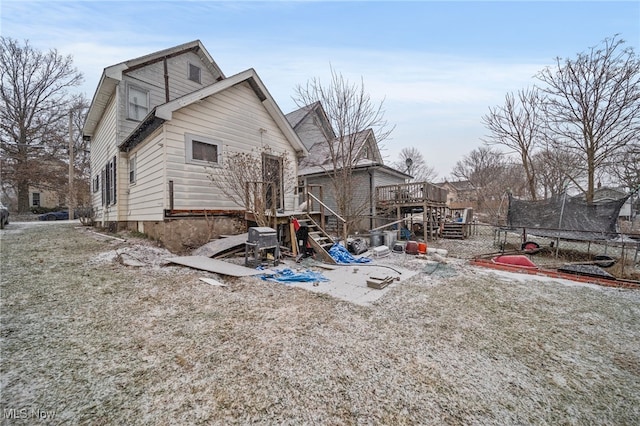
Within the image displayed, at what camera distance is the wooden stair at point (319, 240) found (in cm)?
624

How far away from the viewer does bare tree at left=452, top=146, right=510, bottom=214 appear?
2739 centimetres

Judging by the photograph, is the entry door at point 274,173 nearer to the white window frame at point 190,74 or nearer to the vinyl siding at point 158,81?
the vinyl siding at point 158,81

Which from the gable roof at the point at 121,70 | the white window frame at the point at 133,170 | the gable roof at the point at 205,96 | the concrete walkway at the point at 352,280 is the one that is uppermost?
the gable roof at the point at 121,70

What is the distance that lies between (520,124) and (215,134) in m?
14.1

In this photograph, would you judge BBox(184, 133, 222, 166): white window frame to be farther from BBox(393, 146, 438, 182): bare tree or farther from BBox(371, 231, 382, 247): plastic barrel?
BBox(393, 146, 438, 182): bare tree

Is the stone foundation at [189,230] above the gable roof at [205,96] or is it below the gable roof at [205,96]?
below

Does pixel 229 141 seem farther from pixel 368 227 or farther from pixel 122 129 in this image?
pixel 368 227

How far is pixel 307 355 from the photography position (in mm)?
2184

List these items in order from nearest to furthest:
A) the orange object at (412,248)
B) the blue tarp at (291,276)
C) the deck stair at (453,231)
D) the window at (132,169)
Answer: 1. the blue tarp at (291,276)
2. the orange object at (412,248)
3. the window at (132,169)
4. the deck stair at (453,231)

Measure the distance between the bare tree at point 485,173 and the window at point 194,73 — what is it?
2449 centimetres

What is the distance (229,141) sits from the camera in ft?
25.9

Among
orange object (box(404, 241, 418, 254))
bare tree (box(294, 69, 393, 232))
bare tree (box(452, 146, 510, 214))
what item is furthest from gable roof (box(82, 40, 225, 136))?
bare tree (box(452, 146, 510, 214))

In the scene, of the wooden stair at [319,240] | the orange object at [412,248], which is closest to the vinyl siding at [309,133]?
the wooden stair at [319,240]

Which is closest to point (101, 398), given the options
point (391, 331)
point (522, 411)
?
point (391, 331)
